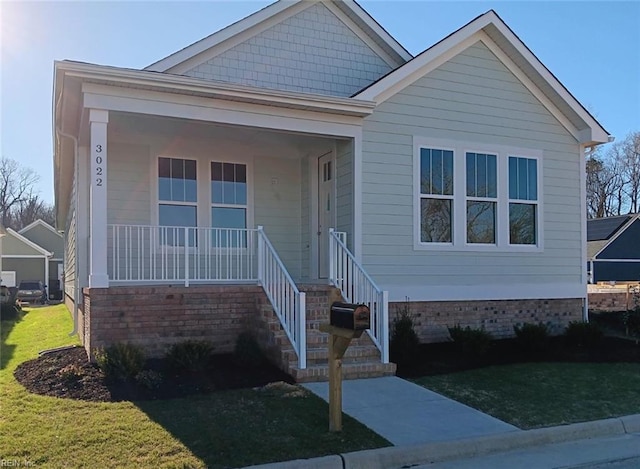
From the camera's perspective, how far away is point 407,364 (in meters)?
8.84

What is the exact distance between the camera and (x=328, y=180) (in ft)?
36.9

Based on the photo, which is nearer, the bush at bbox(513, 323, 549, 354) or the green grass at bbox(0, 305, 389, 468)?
the green grass at bbox(0, 305, 389, 468)

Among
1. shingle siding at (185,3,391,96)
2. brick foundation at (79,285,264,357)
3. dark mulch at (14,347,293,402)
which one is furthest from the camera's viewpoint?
shingle siding at (185,3,391,96)

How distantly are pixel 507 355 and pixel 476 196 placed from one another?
3085mm

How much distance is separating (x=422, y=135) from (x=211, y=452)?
7.45 m

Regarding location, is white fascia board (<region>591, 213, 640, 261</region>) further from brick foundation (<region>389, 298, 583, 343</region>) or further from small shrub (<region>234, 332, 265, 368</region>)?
small shrub (<region>234, 332, 265, 368</region>)

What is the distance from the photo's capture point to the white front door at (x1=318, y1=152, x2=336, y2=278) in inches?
434

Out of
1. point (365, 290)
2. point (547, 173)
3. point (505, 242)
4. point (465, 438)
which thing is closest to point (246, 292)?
point (365, 290)

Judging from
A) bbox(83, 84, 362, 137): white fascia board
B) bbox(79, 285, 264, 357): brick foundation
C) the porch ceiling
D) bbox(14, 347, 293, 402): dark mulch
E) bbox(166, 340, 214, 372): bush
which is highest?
bbox(83, 84, 362, 137): white fascia board

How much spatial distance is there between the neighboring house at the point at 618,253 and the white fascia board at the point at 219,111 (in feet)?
91.3

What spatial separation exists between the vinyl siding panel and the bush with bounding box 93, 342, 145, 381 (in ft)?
14.6

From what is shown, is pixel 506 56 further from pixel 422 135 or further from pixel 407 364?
pixel 407 364

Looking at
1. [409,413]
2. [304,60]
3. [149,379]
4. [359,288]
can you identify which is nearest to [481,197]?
[359,288]

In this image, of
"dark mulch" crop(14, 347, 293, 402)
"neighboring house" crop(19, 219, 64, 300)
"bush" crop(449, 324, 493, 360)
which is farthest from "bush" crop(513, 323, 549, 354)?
"neighboring house" crop(19, 219, 64, 300)
